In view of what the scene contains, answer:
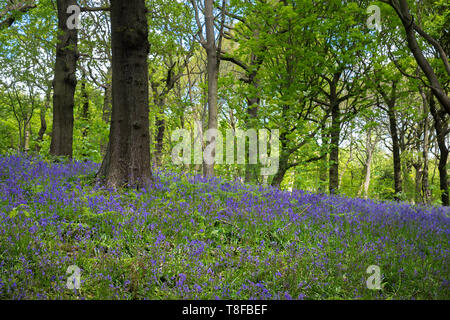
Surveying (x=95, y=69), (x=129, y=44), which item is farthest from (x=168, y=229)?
(x=95, y=69)

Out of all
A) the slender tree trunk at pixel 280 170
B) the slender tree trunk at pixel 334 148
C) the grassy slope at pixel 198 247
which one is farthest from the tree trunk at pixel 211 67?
the slender tree trunk at pixel 334 148

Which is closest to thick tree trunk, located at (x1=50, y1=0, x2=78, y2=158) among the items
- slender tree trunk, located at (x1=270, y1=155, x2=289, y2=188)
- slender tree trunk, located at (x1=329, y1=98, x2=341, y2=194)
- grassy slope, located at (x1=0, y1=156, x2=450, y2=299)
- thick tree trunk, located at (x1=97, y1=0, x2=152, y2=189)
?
grassy slope, located at (x1=0, y1=156, x2=450, y2=299)

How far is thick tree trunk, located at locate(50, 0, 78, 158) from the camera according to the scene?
8.84m

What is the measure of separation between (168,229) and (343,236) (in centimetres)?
255

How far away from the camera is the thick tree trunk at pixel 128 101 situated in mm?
5488

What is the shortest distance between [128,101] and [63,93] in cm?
464

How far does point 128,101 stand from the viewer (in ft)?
18.3

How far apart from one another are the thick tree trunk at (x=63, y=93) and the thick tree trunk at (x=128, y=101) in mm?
4167

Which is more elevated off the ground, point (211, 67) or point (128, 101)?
point (211, 67)

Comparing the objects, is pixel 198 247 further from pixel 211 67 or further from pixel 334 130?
pixel 334 130

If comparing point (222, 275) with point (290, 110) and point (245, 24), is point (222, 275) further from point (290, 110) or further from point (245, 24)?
point (245, 24)

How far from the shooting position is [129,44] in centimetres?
555

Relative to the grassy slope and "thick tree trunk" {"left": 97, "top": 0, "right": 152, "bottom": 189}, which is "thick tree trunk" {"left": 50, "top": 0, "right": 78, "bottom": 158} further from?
"thick tree trunk" {"left": 97, "top": 0, "right": 152, "bottom": 189}

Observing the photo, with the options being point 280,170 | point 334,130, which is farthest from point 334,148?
point 280,170
